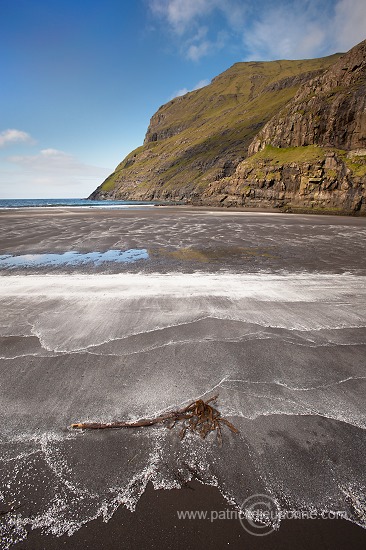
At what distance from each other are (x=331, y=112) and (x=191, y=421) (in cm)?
7186

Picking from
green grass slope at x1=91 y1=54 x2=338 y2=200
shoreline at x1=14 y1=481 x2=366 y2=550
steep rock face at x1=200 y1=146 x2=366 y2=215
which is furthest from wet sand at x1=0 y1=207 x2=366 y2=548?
green grass slope at x1=91 y1=54 x2=338 y2=200

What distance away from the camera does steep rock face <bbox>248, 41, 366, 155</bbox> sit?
5322 cm

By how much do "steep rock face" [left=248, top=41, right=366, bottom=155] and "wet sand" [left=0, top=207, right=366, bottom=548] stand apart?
202 feet

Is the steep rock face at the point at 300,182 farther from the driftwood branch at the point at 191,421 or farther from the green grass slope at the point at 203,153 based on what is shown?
the green grass slope at the point at 203,153

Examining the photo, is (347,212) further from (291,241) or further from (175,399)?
(175,399)

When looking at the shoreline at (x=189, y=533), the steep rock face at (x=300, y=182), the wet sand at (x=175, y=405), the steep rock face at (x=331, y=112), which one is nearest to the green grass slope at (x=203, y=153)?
the steep rock face at (x=331, y=112)

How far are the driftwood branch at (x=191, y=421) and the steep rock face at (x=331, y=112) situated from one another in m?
63.8

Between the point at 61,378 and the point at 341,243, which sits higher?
the point at 61,378

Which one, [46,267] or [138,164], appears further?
[138,164]

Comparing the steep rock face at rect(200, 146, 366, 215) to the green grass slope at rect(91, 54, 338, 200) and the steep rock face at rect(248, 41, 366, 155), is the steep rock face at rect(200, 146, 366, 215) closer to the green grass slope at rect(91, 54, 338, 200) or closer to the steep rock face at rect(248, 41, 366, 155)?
the steep rock face at rect(248, 41, 366, 155)

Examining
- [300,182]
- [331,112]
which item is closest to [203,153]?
[331,112]

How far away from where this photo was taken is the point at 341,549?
165 centimetres

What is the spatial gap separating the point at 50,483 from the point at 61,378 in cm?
132

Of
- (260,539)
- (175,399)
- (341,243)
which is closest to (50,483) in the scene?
(175,399)
